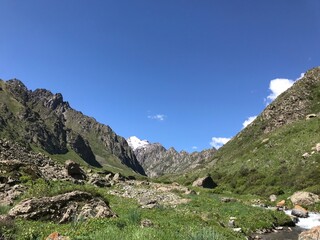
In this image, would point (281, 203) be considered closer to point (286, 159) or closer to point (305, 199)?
point (305, 199)

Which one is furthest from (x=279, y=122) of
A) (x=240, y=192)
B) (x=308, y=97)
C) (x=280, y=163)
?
(x=240, y=192)

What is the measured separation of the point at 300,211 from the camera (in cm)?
3678

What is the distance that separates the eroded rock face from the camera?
20.7 metres

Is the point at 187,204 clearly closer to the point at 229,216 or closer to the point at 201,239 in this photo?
the point at 229,216

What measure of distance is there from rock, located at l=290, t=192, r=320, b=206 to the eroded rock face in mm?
30805

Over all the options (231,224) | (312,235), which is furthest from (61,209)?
(312,235)

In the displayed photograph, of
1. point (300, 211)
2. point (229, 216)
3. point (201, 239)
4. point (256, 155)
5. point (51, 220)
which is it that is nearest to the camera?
point (201, 239)

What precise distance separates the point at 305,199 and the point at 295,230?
51.8 ft

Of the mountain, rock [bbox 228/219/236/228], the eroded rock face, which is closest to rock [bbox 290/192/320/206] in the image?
the mountain

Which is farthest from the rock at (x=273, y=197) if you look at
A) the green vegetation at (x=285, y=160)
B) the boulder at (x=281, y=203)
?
the boulder at (x=281, y=203)

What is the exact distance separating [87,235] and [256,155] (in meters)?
80.6

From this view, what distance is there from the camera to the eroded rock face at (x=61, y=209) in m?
20.7

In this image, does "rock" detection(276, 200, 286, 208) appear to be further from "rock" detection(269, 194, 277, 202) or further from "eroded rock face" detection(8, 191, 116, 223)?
"eroded rock face" detection(8, 191, 116, 223)

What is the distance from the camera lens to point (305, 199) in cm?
4428
